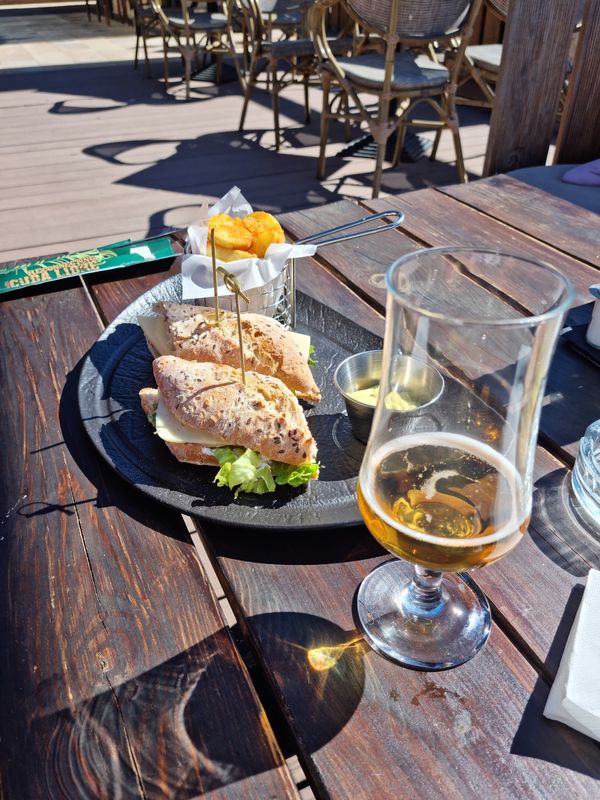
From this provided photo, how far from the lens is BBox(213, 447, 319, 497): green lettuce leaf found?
2.75 feet

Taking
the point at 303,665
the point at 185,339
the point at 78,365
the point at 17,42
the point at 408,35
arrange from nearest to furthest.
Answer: the point at 303,665 < the point at 185,339 < the point at 78,365 < the point at 408,35 < the point at 17,42

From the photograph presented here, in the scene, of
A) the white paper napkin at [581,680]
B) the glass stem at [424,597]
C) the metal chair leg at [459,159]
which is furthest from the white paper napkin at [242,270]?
the metal chair leg at [459,159]

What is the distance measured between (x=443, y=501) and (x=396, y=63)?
4035mm

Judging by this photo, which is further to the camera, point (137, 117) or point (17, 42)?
point (17, 42)

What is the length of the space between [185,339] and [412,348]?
1.71 feet

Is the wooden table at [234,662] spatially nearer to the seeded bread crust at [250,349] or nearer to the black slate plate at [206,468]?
the black slate plate at [206,468]

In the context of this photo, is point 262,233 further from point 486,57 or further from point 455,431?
point 486,57

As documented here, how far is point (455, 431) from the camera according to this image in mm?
637

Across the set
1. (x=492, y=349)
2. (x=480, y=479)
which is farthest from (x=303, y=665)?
(x=492, y=349)

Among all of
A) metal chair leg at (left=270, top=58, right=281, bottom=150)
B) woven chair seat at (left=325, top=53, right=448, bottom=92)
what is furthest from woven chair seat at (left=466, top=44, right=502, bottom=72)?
metal chair leg at (left=270, top=58, right=281, bottom=150)

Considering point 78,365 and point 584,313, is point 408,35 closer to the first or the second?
point 584,313

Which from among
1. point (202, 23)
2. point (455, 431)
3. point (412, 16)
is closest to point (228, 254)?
point (455, 431)

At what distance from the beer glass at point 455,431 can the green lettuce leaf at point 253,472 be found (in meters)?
0.22

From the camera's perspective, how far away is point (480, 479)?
619mm
